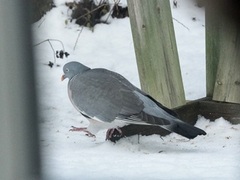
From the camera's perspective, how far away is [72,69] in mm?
2312

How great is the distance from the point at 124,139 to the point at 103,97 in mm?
173

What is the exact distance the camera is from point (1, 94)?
833 millimetres

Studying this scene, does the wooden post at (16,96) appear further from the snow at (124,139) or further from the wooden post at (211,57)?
the wooden post at (211,57)

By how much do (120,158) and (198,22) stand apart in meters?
0.75

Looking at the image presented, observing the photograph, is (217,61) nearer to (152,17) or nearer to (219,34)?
(219,34)

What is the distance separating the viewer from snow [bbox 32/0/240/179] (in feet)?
5.72

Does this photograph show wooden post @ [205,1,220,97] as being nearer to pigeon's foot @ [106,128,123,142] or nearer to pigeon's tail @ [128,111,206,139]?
pigeon's tail @ [128,111,206,139]

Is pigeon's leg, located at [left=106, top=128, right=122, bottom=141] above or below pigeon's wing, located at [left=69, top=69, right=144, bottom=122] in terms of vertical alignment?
below

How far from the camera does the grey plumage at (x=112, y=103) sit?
2.24 meters

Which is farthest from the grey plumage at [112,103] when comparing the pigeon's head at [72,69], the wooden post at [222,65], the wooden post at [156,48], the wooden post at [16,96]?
the wooden post at [16,96]

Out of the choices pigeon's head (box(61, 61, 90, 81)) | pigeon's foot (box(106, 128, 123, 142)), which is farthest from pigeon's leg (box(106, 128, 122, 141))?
pigeon's head (box(61, 61, 90, 81))

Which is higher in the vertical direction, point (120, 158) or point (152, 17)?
point (152, 17)

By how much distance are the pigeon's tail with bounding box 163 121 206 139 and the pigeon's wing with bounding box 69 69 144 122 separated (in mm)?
131

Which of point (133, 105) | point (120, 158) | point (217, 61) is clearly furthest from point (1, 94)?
point (217, 61)
